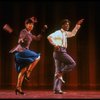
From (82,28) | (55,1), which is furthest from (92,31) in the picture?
(55,1)

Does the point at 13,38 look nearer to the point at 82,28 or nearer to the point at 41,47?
the point at 41,47

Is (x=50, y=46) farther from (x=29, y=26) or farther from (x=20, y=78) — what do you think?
(x=20, y=78)

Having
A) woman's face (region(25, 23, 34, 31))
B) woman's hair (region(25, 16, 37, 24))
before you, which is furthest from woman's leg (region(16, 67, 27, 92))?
Result: woman's hair (region(25, 16, 37, 24))

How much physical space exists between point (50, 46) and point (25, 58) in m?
1.10

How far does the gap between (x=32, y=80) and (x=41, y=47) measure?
830mm

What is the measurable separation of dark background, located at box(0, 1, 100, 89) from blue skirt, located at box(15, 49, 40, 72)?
0.83 m

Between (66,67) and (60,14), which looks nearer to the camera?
(66,67)

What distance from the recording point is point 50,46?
13133 millimetres

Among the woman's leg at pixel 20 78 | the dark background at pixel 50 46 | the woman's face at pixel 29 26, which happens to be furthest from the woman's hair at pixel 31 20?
the woman's leg at pixel 20 78

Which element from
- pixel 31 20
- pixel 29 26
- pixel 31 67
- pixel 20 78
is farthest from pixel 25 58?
pixel 31 20

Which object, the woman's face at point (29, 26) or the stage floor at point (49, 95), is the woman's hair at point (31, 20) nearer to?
the woman's face at point (29, 26)

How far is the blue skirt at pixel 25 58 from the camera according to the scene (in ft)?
40.0

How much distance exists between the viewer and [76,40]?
43.4 feet

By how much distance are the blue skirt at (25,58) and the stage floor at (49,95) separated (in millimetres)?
652
